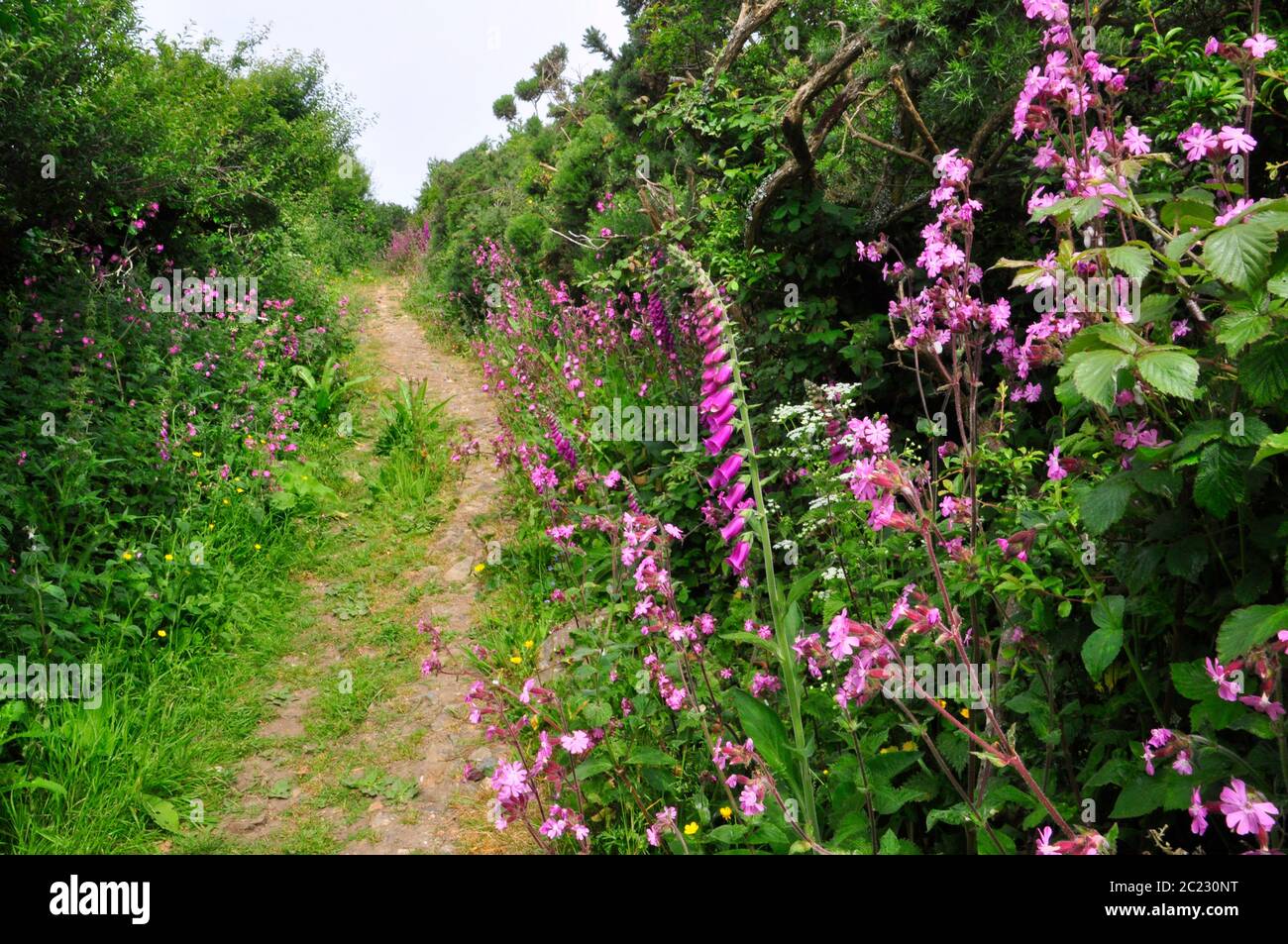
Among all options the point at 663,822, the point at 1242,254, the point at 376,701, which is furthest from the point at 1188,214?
the point at 376,701

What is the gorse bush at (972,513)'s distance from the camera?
1.65 m

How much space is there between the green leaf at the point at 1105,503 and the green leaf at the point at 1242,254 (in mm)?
443

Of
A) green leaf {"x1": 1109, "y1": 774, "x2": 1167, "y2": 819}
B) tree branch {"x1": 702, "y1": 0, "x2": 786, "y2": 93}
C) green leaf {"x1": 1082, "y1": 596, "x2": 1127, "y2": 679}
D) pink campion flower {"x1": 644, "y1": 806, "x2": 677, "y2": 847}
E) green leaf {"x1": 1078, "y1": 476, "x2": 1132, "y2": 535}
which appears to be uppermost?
tree branch {"x1": 702, "y1": 0, "x2": 786, "y2": 93}

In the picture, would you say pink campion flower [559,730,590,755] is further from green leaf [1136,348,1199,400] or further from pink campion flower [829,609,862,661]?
green leaf [1136,348,1199,400]

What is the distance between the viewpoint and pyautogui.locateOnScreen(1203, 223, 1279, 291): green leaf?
146 cm

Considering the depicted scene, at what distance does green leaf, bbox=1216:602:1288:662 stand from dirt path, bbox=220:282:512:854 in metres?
2.90

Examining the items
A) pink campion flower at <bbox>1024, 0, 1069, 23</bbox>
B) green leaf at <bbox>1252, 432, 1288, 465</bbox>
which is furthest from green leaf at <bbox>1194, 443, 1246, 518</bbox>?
pink campion flower at <bbox>1024, 0, 1069, 23</bbox>

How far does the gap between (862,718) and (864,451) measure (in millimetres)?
879

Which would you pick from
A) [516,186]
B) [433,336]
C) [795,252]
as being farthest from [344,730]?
[516,186]

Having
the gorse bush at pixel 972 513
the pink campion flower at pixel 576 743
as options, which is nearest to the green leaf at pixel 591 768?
the gorse bush at pixel 972 513

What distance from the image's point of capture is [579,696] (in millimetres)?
3508

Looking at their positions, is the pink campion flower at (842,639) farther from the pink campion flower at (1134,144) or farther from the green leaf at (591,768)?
the green leaf at (591,768)

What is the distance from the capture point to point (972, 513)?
7.05 feet

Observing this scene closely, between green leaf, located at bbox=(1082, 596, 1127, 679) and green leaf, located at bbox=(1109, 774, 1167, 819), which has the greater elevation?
green leaf, located at bbox=(1082, 596, 1127, 679)
